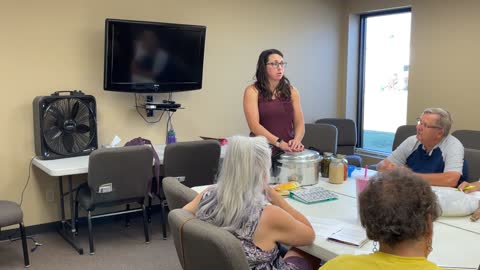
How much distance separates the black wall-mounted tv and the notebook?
2227 mm

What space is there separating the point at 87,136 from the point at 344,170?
91.0 inches

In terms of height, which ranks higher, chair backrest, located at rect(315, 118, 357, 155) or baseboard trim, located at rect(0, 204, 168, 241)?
chair backrest, located at rect(315, 118, 357, 155)

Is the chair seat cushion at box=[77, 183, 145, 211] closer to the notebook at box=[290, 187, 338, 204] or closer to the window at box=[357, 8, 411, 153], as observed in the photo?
the notebook at box=[290, 187, 338, 204]

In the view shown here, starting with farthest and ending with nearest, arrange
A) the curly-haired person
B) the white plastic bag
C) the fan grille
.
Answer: the fan grille, the white plastic bag, the curly-haired person

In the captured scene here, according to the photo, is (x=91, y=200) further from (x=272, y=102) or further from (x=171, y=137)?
(x=272, y=102)

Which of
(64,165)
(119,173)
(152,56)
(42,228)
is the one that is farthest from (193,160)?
(42,228)

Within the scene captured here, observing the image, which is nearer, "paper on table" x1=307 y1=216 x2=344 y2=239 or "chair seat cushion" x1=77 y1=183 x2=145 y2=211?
"paper on table" x1=307 y1=216 x2=344 y2=239

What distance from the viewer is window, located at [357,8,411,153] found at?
5.24 m

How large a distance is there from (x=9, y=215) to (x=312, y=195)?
7.06ft

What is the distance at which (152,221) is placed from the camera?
4383 millimetres

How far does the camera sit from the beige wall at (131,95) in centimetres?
382

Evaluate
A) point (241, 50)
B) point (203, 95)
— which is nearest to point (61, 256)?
point (203, 95)

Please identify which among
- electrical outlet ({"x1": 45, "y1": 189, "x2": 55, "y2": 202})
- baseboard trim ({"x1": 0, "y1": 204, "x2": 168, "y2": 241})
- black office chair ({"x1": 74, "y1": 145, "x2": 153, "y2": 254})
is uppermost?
black office chair ({"x1": 74, "y1": 145, "x2": 153, "y2": 254})

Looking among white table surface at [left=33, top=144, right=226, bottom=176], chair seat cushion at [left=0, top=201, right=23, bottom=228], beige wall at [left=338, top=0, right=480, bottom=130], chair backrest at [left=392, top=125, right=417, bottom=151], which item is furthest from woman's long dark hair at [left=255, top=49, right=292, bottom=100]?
beige wall at [left=338, top=0, right=480, bottom=130]
